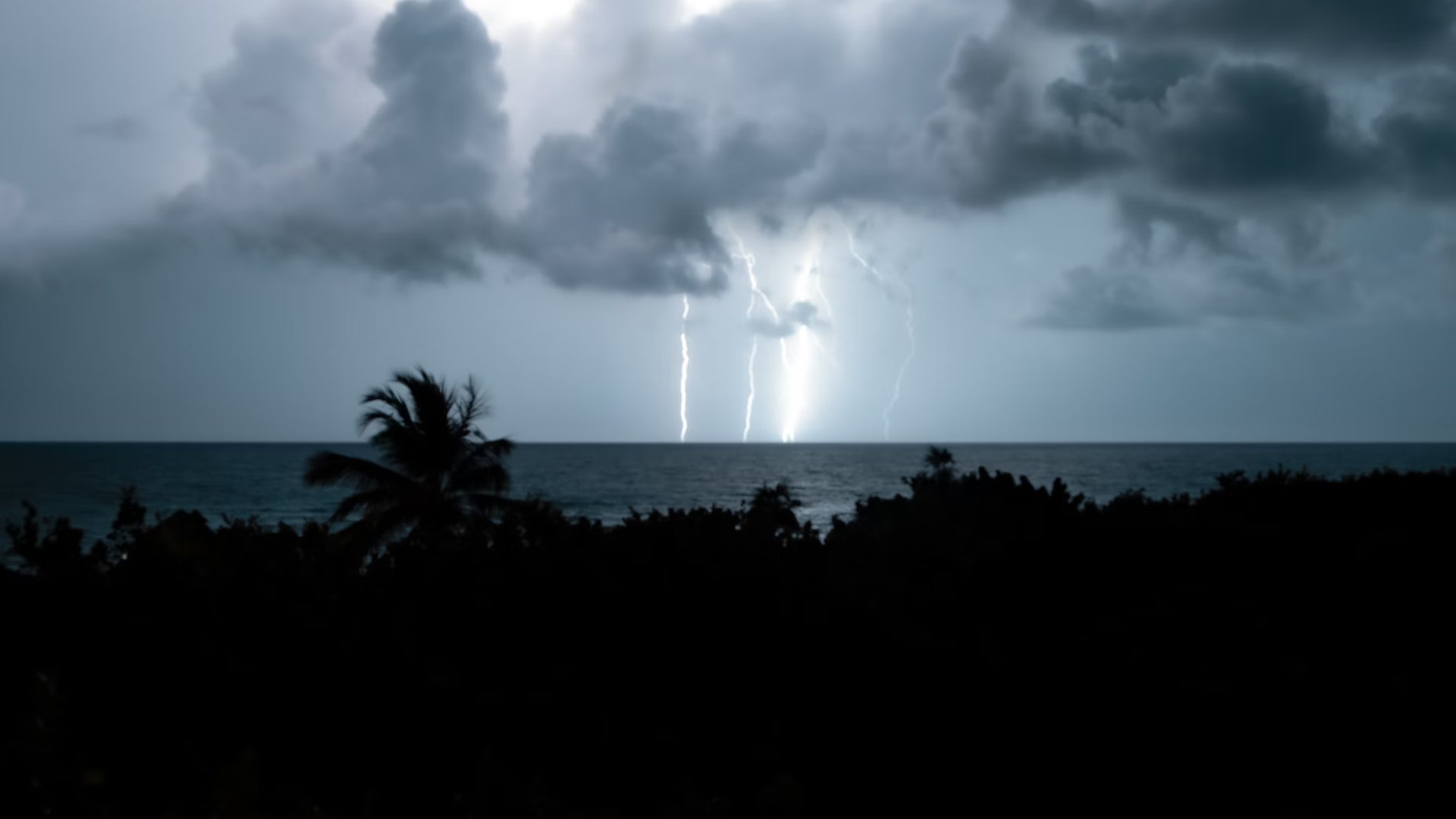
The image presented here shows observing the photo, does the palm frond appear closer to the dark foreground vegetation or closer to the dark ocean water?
the dark foreground vegetation

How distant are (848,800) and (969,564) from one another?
2120 millimetres

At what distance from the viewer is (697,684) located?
4.15m

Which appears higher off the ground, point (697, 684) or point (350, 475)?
point (697, 684)

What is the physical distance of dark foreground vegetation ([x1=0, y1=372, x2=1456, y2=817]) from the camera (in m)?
3.35

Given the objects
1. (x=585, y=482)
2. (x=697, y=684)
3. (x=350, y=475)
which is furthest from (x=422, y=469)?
(x=585, y=482)

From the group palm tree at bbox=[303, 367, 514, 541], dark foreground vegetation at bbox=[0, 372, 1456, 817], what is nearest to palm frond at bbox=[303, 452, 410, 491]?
palm tree at bbox=[303, 367, 514, 541]

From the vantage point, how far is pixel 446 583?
5047 mm

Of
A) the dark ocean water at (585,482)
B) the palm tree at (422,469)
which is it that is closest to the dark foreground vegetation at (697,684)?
the palm tree at (422,469)

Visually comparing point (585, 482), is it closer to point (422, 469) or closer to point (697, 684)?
point (422, 469)

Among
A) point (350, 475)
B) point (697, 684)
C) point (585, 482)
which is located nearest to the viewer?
point (697, 684)

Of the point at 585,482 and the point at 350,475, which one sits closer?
the point at 350,475

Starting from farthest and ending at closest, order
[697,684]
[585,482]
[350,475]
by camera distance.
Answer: [585,482] < [350,475] < [697,684]

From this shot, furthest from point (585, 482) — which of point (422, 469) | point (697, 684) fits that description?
point (697, 684)

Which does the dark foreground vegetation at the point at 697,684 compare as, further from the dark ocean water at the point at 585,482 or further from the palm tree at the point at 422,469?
the dark ocean water at the point at 585,482
